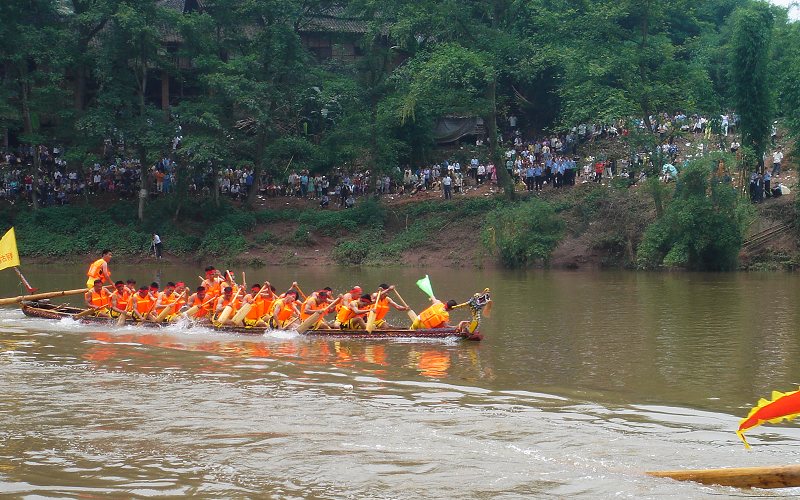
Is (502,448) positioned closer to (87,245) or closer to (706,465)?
(706,465)

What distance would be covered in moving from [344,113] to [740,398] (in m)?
31.1

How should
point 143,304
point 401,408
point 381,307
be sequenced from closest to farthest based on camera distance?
point 401,408 < point 381,307 < point 143,304

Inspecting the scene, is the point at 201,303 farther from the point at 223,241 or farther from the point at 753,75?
the point at 753,75

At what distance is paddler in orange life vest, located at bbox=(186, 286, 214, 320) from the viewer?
2202 centimetres

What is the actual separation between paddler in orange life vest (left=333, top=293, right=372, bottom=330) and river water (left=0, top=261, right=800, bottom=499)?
69 cm

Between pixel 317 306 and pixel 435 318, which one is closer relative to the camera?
pixel 435 318

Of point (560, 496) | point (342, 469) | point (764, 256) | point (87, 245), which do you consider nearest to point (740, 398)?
point (560, 496)

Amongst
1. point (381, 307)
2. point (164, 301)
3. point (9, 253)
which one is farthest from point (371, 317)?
point (9, 253)

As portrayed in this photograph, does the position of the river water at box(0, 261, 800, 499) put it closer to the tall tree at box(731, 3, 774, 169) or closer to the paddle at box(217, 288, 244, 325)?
the paddle at box(217, 288, 244, 325)

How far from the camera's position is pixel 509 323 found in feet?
72.3

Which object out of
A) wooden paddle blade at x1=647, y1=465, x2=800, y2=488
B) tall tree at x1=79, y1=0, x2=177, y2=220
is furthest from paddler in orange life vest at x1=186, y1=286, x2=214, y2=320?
tall tree at x1=79, y1=0, x2=177, y2=220

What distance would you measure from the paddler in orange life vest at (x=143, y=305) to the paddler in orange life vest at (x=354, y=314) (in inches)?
195

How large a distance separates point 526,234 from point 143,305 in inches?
678

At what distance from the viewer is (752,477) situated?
8352 millimetres
